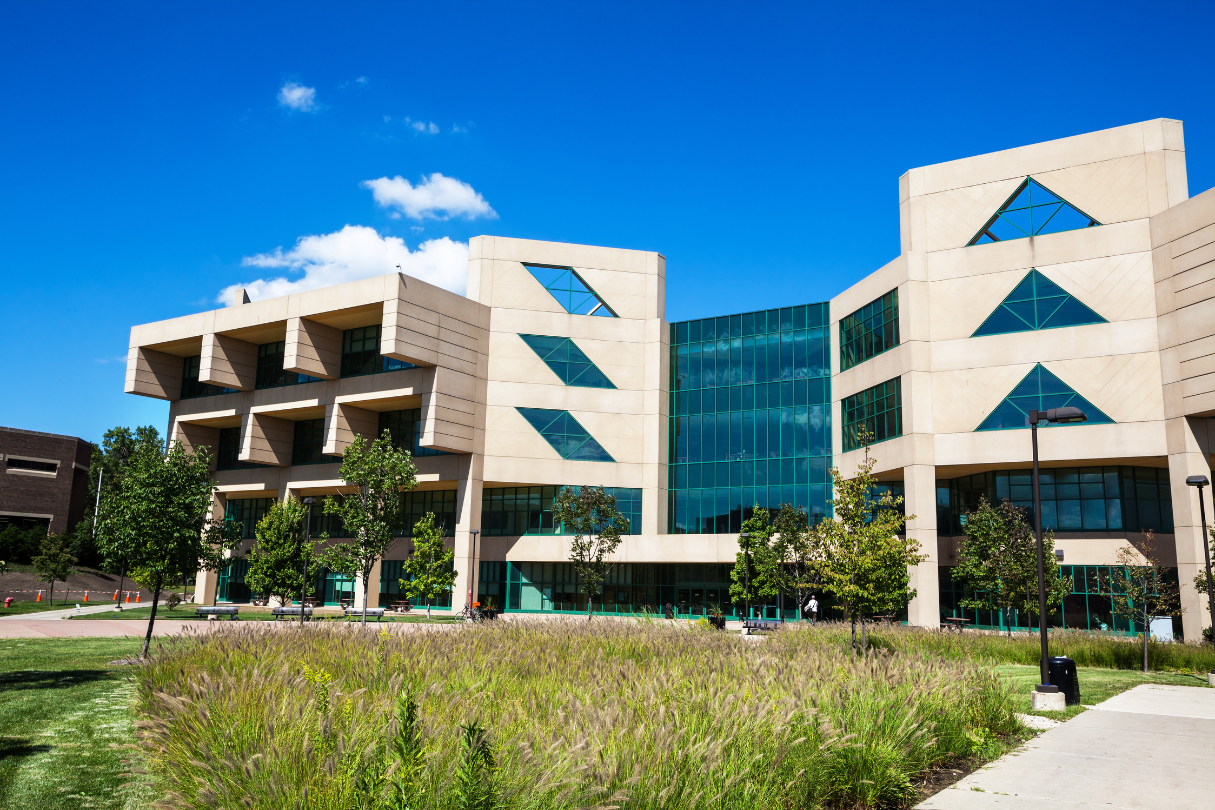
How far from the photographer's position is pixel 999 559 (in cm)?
3444

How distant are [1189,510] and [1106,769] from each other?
32.2 metres

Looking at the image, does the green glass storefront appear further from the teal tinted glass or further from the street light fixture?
the street light fixture

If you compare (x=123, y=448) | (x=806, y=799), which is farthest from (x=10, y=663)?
(x=123, y=448)

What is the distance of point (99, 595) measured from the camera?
68.7 m

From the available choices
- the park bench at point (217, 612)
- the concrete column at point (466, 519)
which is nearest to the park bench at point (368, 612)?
the concrete column at point (466, 519)

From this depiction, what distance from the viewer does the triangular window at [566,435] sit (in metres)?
53.4

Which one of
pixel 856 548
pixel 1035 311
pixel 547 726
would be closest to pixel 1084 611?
pixel 1035 311

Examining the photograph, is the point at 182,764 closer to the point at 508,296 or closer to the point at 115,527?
the point at 115,527

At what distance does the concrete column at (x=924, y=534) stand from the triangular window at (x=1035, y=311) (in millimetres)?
7578

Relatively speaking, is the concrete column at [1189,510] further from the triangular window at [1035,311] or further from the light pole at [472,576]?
the light pole at [472,576]

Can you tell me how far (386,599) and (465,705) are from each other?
51.3m

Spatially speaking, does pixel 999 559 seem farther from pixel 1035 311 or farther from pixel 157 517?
pixel 157 517

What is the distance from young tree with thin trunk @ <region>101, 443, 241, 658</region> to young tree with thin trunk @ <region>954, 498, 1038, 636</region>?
28.2 meters

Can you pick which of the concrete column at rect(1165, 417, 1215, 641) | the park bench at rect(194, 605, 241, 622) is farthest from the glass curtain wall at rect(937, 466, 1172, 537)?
the park bench at rect(194, 605, 241, 622)
